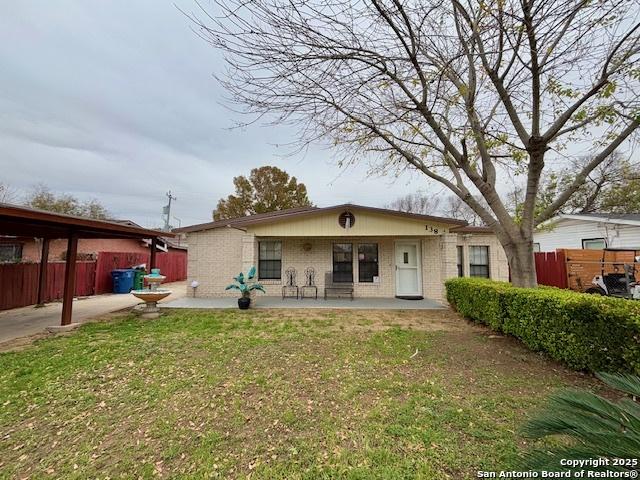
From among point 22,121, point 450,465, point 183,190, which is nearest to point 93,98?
point 22,121

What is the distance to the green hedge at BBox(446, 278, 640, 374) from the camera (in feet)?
11.1

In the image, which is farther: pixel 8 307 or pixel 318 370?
pixel 8 307

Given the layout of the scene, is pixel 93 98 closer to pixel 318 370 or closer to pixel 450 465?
pixel 318 370

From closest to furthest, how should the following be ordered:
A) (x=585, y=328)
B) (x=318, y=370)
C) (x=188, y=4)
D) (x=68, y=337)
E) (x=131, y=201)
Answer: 1. (x=188, y=4)
2. (x=585, y=328)
3. (x=318, y=370)
4. (x=68, y=337)
5. (x=131, y=201)

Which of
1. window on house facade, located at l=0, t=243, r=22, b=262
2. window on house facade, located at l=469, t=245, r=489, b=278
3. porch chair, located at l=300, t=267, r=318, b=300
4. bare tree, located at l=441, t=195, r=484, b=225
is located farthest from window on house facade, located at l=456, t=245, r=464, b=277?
window on house facade, located at l=0, t=243, r=22, b=262

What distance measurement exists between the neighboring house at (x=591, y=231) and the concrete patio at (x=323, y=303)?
7.60m

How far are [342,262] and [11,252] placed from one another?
51.3 ft

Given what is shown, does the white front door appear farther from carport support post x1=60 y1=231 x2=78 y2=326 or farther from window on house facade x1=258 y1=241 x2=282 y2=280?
carport support post x1=60 y1=231 x2=78 y2=326

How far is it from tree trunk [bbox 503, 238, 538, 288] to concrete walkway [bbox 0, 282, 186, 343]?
416 inches

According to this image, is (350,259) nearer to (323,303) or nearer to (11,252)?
(323,303)

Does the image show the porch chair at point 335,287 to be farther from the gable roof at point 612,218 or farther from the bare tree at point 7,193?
the bare tree at point 7,193

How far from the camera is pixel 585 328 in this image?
12.6ft

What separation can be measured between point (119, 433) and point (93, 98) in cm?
1049

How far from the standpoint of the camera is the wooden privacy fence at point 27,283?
878cm
